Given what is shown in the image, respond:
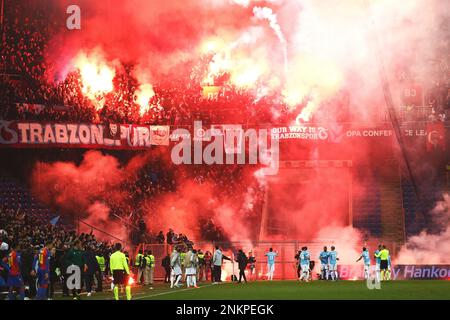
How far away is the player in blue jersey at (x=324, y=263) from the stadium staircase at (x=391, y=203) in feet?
24.3

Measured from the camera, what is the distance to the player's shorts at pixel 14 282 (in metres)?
26.5

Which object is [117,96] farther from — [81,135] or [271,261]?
[271,261]

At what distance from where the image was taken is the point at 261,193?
53656mm

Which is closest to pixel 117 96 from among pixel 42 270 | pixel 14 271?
pixel 42 270

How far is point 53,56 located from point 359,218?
20.3 meters

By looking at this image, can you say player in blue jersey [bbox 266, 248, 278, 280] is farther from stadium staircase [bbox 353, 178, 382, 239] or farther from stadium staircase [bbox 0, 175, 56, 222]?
stadium staircase [bbox 0, 175, 56, 222]

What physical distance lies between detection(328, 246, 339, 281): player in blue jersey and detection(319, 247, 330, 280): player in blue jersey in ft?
0.52

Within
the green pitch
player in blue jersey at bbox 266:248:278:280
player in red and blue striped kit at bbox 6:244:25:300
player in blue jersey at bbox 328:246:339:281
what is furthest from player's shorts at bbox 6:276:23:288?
player in blue jersey at bbox 328:246:339:281

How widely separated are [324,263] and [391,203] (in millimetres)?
11000

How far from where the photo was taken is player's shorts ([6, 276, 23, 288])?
26.5 metres

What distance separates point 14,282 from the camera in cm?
2664
